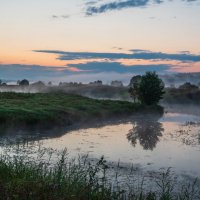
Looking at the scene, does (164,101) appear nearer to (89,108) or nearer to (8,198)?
(89,108)

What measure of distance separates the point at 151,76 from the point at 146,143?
5902 cm

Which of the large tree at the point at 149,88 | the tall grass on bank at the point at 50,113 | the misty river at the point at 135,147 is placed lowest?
the misty river at the point at 135,147

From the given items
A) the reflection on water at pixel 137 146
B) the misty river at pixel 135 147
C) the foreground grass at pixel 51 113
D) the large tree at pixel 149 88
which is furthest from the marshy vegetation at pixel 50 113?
the large tree at pixel 149 88

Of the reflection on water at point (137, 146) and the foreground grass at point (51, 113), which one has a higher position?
the foreground grass at point (51, 113)

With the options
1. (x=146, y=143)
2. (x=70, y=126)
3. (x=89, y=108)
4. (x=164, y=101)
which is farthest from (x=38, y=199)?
(x=164, y=101)

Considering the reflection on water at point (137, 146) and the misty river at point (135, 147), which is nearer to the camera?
the misty river at point (135, 147)

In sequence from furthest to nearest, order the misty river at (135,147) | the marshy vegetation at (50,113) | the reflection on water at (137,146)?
the marshy vegetation at (50,113)
the reflection on water at (137,146)
the misty river at (135,147)

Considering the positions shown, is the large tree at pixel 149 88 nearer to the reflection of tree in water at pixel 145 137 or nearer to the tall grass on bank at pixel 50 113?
the tall grass on bank at pixel 50 113

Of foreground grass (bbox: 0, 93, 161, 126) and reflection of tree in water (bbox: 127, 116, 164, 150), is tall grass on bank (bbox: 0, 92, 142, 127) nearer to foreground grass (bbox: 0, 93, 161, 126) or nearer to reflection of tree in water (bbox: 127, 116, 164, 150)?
foreground grass (bbox: 0, 93, 161, 126)

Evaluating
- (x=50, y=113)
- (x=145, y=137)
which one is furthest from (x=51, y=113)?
(x=145, y=137)

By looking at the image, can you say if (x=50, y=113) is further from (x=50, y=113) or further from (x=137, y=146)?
(x=137, y=146)

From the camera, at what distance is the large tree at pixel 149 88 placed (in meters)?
99.3

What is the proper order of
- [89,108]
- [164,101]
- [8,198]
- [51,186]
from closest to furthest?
[8,198] < [51,186] < [89,108] < [164,101]

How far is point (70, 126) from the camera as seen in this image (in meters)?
57.7
